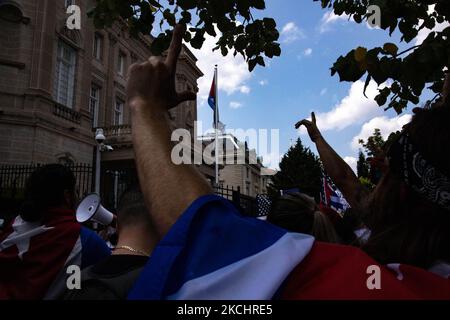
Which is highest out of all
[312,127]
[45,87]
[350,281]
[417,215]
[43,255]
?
[45,87]

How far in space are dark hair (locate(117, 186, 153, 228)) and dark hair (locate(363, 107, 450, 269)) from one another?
1.29 m

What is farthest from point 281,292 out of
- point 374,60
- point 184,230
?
point 374,60

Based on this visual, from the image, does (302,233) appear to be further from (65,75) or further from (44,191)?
(65,75)

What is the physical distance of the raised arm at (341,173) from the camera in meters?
2.29

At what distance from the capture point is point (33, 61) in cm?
1814

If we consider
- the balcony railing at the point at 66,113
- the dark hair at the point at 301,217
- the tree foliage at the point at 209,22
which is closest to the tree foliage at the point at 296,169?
the balcony railing at the point at 66,113

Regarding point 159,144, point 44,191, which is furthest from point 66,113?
point 159,144

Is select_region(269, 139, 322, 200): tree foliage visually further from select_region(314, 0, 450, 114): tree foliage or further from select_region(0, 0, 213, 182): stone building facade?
select_region(314, 0, 450, 114): tree foliage

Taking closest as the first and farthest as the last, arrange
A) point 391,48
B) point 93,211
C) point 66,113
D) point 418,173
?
Answer: point 418,173 → point 391,48 → point 93,211 → point 66,113

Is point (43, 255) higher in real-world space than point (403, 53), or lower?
lower

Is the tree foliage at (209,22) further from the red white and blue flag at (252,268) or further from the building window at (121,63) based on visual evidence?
the building window at (121,63)

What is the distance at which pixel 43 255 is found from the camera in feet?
9.11

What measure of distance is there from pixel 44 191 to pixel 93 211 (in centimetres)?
103
